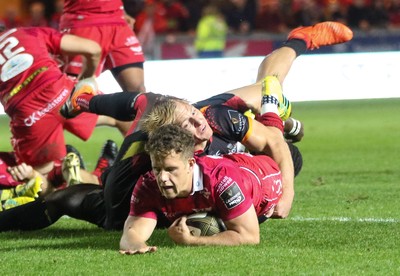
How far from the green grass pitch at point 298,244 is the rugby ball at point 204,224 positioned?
5.2 inches

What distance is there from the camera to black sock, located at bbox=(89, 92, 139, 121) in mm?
7691

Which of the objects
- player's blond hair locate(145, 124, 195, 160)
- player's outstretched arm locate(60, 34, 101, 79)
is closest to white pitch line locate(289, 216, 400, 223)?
player's blond hair locate(145, 124, 195, 160)

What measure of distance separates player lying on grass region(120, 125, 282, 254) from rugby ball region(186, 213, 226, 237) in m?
0.04

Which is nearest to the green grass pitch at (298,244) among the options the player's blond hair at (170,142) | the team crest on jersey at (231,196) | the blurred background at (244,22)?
the team crest on jersey at (231,196)

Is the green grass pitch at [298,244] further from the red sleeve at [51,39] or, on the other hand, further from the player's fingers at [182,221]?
the red sleeve at [51,39]

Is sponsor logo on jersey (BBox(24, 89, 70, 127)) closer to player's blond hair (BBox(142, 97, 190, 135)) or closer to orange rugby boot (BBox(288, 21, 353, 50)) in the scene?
orange rugby boot (BBox(288, 21, 353, 50))

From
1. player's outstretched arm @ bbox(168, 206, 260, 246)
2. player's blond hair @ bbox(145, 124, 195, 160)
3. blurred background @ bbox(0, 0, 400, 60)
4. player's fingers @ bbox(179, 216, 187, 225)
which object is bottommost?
blurred background @ bbox(0, 0, 400, 60)

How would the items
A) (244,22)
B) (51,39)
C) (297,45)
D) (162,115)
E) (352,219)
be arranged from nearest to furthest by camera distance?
1. (162,115)
2. (352,219)
3. (297,45)
4. (51,39)
5. (244,22)

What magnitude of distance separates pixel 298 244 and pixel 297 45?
2953 millimetres

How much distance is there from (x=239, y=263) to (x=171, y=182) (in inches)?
22.8

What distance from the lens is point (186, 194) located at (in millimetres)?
6398

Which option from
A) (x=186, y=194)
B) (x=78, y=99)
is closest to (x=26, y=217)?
(x=78, y=99)

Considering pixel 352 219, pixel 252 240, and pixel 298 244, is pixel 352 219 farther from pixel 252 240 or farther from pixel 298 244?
pixel 252 240

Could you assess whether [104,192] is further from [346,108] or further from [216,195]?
[346,108]
